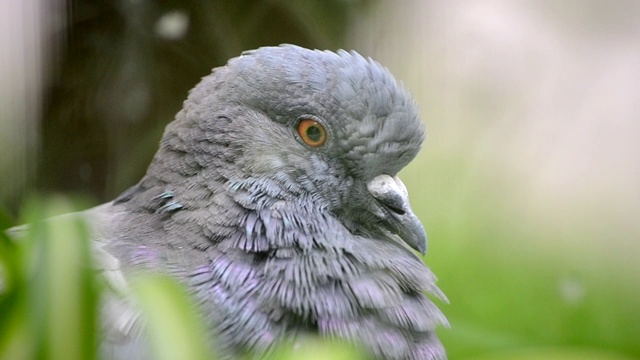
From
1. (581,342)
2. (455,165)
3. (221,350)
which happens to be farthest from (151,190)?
(581,342)

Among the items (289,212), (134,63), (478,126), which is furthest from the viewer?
(478,126)

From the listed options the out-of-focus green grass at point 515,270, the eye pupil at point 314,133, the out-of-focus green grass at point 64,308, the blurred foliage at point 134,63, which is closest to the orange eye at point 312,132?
the eye pupil at point 314,133

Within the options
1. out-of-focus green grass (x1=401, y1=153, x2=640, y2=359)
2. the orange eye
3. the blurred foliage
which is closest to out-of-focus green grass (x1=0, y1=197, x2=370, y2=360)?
the orange eye

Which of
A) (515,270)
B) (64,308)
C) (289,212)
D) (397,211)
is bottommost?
(64,308)

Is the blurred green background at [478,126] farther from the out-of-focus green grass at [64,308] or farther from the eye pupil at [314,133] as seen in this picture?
the out-of-focus green grass at [64,308]

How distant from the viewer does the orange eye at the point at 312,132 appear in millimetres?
1151

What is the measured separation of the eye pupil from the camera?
115 cm

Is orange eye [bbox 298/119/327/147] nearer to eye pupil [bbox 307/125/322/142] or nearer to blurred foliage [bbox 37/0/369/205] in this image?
eye pupil [bbox 307/125/322/142]

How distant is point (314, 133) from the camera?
3.79ft

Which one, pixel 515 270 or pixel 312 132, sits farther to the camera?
pixel 515 270

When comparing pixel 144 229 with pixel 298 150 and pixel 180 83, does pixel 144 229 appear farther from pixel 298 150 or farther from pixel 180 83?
pixel 180 83

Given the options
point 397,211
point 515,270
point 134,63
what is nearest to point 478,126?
point 515,270

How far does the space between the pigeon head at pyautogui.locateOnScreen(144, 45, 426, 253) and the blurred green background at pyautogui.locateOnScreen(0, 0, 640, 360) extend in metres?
0.73

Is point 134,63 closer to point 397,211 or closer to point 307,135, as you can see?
point 307,135
